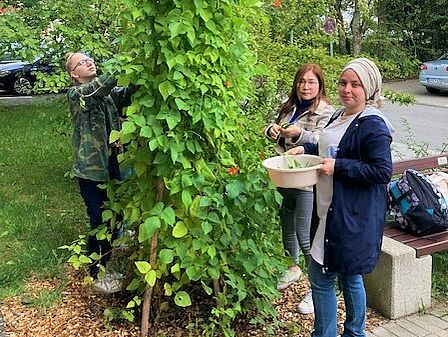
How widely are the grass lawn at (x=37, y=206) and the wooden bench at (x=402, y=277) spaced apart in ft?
7.38

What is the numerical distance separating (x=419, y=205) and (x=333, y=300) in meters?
1.36

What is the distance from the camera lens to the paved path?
3.64m

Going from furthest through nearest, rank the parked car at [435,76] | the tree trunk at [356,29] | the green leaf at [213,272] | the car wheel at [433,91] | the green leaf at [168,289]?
the car wheel at [433,91], the tree trunk at [356,29], the parked car at [435,76], the green leaf at [168,289], the green leaf at [213,272]

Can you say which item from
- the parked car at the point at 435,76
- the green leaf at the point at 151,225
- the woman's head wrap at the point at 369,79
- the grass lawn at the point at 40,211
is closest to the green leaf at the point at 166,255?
the green leaf at the point at 151,225

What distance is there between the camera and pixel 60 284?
413 centimetres

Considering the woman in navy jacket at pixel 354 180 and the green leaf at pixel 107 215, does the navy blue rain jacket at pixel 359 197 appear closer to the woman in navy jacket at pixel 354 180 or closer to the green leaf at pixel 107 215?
the woman in navy jacket at pixel 354 180

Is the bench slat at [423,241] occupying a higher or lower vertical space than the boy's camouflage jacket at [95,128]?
lower

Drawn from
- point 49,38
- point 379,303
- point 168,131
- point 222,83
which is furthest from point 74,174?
point 49,38

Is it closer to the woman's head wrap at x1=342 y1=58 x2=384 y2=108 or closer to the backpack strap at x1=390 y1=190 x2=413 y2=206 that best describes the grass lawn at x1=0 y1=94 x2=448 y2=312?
the backpack strap at x1=390 y1=190 x2=413 y2=206

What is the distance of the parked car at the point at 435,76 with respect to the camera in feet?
58.6

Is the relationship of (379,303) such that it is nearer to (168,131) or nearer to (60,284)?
(168,131)

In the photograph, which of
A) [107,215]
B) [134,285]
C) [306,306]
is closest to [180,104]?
[107,215]

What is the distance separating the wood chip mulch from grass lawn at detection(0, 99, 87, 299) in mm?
311

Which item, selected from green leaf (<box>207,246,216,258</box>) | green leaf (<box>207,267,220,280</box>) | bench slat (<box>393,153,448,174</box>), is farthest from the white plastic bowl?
bench slat (<box>393,153,448,174</box>)
